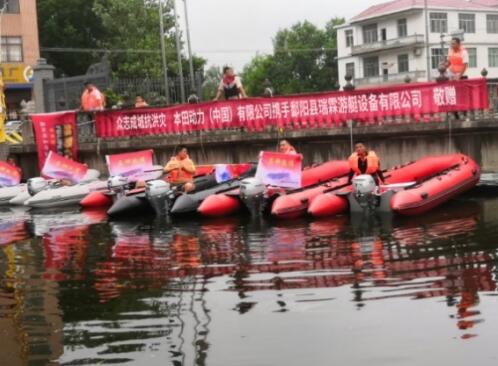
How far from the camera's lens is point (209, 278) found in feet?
34.7

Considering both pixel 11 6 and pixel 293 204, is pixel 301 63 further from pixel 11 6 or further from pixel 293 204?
pixel 293 204

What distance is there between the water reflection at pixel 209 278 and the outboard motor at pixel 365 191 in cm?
40

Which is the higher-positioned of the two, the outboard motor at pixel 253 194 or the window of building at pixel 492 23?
the window of building at pixel 492 23

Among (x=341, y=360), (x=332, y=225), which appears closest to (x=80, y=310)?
(x=341, y=360)

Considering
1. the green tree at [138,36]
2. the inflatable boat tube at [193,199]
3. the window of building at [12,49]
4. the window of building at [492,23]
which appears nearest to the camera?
the inflatable boat tube at [193,199]

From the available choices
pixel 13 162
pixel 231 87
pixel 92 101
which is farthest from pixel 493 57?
pixel 13 162

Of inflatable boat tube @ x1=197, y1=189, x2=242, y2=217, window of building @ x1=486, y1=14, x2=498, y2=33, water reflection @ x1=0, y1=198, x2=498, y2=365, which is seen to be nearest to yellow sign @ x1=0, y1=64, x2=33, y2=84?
water reflection @ x1=0, y1=198, x2=498, y2=365

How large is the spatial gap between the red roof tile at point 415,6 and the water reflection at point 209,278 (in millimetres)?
55316

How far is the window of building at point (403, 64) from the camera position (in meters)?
70.3

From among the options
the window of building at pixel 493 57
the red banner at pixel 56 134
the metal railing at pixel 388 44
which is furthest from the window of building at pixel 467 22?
the red banner at pixel 56 134

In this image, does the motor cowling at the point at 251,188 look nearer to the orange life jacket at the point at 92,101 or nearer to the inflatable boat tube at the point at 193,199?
the inflatable boat tube at the point at 193,199

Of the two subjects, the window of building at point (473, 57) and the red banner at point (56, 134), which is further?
the window of building at point (473, 57)

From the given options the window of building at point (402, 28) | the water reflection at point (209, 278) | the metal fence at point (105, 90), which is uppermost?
the window of building at point (402, 28)

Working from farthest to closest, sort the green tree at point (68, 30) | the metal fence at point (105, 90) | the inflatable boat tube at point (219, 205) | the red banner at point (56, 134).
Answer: the green tree at point (68, 30), the metal fence at point (105, 90), the red banner at point (56, 134), the inflatable boat tube at point (219, 205)
